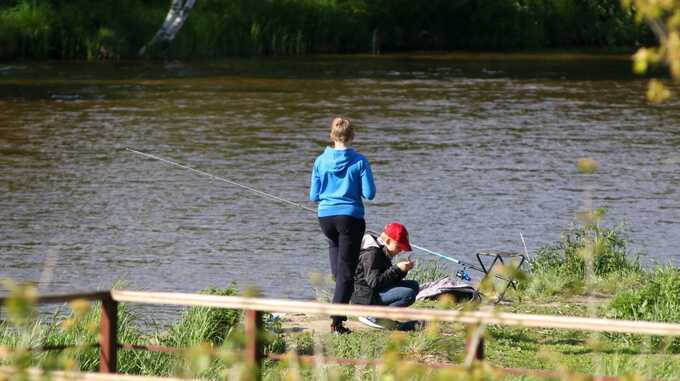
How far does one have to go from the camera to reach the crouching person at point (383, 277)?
30.9 feet

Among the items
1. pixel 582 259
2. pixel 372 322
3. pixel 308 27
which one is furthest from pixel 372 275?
pixel 308 27

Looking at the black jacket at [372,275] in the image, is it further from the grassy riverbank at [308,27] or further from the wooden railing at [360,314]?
the grassy riverbank at [308,27]

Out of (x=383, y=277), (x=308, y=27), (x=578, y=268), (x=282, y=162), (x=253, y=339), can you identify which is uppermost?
(x=253, y=339)

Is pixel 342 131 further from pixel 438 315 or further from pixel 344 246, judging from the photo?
pixel 438 315

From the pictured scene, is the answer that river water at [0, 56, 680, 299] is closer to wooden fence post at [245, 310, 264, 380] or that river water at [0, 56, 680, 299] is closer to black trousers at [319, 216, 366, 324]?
black trousers at [319, 216, 366, 324]

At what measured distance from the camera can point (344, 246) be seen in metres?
9.23

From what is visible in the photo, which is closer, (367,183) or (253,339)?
(253,339)

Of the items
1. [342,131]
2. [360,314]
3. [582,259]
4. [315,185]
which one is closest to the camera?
[360,314]

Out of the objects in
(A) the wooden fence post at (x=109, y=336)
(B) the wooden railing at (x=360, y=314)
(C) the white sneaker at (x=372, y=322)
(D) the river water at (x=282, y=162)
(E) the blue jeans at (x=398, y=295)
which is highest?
(B) the wooden railing at (x=360, y=314)

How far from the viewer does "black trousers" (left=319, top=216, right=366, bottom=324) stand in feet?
30.2

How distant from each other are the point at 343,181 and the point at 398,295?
875 millimetres

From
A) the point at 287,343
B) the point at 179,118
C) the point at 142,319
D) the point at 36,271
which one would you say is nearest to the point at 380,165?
the point at 179,118

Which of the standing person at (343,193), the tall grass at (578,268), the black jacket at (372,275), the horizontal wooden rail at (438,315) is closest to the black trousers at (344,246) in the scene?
the standing person at (343,193)

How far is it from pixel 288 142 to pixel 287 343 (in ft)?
45.4
